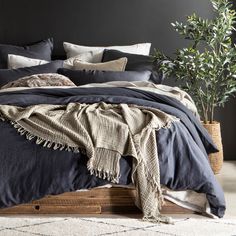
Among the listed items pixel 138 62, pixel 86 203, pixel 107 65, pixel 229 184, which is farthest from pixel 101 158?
pixel 138 62

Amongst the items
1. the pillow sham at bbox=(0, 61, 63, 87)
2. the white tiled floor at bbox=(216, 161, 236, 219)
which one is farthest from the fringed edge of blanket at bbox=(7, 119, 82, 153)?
the pillow sham at bbox=(0, 61, 63, 87)

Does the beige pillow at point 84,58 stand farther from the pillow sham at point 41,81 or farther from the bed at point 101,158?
the bed at point 101,158

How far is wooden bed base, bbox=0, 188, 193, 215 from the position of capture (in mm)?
3354

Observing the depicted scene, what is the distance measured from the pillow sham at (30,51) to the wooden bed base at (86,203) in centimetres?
234

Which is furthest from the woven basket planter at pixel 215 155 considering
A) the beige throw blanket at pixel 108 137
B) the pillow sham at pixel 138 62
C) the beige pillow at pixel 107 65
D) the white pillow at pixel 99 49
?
the beige throw blanket at pixel 108 137

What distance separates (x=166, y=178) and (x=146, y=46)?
8.26 feet

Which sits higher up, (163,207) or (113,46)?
(113,46)

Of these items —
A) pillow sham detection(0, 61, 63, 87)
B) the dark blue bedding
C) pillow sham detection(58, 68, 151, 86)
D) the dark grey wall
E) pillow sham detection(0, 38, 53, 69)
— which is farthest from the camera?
the dark grey wall

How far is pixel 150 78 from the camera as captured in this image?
5.21m

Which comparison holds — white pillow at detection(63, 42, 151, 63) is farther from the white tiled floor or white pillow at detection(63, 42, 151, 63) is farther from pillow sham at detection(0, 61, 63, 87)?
the white tiled floor

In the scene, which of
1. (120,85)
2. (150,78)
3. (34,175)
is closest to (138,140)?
(34,175)

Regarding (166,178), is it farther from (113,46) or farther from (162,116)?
(113,46)

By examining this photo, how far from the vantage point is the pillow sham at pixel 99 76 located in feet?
15.7

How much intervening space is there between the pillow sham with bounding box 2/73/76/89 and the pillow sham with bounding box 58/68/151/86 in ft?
0.80
